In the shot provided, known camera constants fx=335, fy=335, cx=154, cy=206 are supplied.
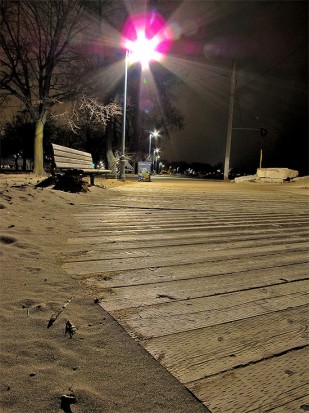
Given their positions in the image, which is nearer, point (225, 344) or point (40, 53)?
point (225, 344)

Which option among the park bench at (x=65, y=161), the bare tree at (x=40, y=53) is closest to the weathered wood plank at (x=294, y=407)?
the park bench at (x=65, y=161)

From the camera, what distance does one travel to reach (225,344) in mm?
1745

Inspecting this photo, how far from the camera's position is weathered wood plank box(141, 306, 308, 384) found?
154 centimetres

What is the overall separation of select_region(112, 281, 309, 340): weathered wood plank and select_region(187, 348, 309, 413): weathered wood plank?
0.42m

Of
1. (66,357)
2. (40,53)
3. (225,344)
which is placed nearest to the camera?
(66,357)

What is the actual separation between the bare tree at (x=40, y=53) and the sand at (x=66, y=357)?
1435 cm

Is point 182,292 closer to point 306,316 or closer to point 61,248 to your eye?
point 306,316

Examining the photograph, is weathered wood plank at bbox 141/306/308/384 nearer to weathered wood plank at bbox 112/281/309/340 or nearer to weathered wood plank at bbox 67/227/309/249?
weathered wood plank at bbox 112/281/309/340

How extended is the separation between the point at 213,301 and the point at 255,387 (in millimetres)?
854

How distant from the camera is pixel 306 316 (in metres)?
2.14

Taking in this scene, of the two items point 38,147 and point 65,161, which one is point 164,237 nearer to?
point 65,161

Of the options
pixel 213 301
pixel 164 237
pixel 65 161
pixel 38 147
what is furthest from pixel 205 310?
pixel 38 147

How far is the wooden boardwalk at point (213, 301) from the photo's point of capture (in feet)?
4.78

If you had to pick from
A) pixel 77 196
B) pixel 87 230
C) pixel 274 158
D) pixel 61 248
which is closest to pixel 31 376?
pixel 61 248
